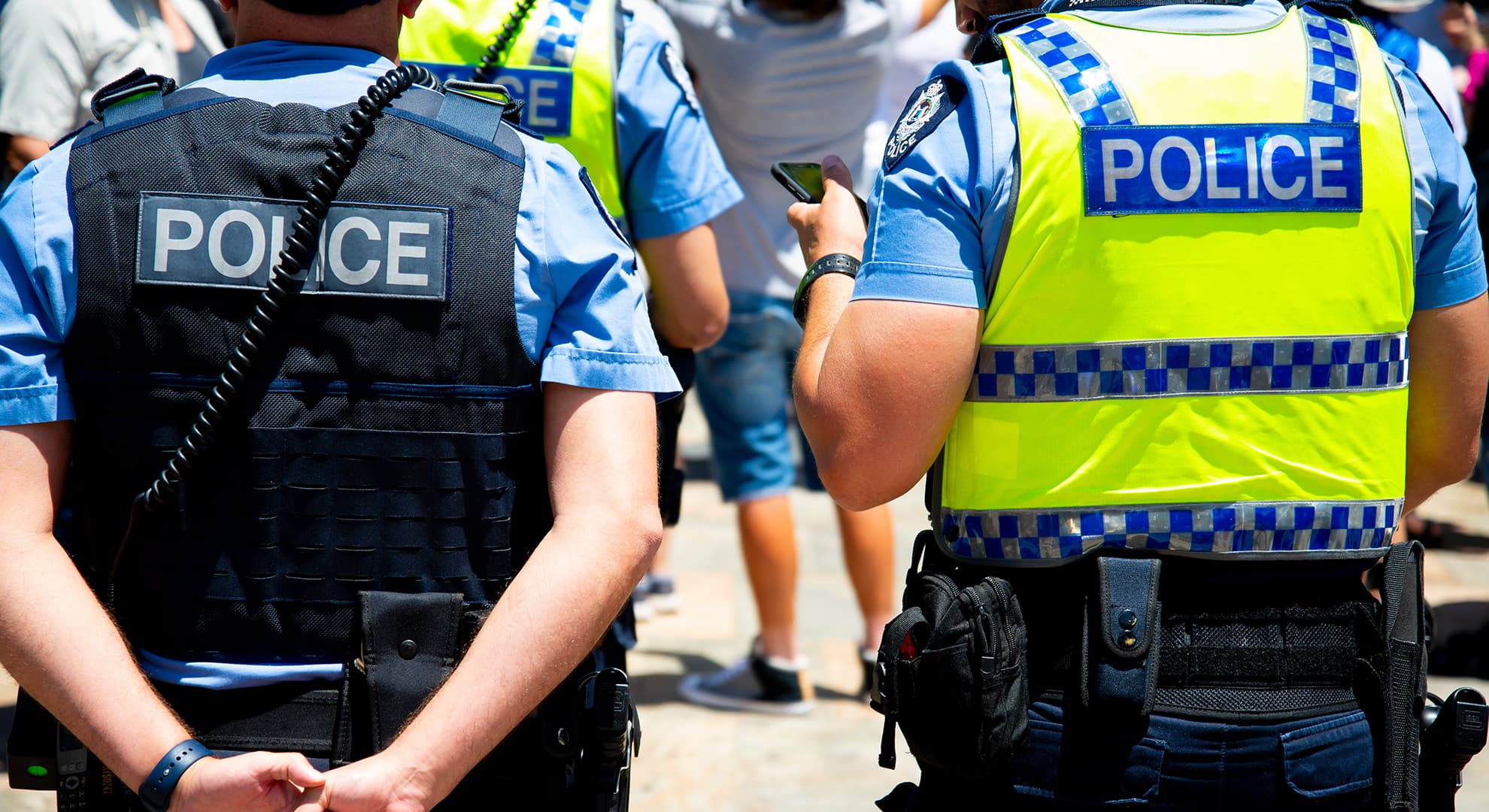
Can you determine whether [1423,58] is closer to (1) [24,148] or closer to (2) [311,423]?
(2) [311,423]

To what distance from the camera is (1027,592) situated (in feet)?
5.74

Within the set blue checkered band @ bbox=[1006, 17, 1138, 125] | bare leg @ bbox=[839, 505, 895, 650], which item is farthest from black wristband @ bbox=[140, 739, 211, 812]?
bare leg @ bbox=[839, 505, 895, 650]

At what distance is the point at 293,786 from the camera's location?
1473mm

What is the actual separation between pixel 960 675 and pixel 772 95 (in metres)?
2.51

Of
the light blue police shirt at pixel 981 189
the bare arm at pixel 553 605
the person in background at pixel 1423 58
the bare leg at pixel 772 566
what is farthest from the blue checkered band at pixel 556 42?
the person in background at pixel 1423 58

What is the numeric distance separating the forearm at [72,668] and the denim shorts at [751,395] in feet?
8.49

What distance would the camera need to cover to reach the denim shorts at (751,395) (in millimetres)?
4035

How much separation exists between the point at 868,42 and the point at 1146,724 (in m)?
2.57

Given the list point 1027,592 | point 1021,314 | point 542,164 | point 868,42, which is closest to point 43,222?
point 542,164

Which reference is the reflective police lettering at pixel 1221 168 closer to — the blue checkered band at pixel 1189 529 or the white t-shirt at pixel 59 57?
the blue checkered band at pixel 1189 529

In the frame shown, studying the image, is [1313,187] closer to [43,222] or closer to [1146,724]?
[1146,724]

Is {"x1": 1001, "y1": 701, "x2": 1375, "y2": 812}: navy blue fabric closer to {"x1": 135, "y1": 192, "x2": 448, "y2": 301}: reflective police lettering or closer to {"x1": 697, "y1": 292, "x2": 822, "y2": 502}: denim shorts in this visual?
{"x1": 135, "y1": 192, "x2": 448, "y2": 301}: reflective police lettering

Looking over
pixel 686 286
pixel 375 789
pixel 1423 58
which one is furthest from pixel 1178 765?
pixel 1423 58

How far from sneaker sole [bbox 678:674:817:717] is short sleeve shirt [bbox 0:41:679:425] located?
8.52 ft
